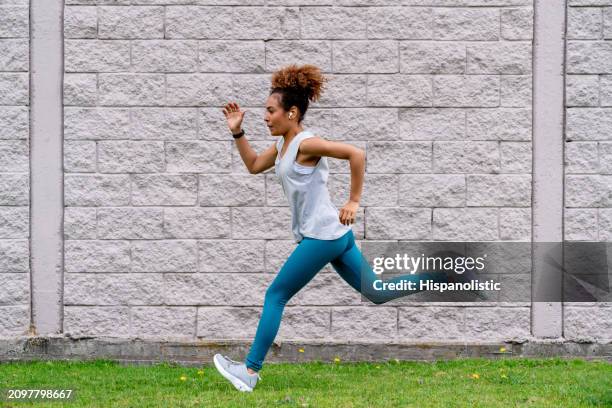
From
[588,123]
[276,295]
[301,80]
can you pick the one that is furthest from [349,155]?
[588,123]

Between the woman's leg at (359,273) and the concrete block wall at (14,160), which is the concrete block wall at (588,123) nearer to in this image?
the woman's leg at (359,273)

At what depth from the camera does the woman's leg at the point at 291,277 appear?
546cm

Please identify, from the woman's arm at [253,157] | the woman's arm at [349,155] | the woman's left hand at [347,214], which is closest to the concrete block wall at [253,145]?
the woman's arm at [253,157]

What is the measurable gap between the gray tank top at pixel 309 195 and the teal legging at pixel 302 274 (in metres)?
0.06

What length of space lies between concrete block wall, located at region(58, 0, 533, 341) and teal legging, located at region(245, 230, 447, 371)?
131 cm

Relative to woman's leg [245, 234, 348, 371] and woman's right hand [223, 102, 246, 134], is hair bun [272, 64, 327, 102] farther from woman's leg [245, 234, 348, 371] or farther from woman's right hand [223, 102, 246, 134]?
woman's leg [245, 234, 348, 371]

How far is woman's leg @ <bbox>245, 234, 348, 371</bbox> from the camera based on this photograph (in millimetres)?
5465

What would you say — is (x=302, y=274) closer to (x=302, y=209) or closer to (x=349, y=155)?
(x=302, y=209)

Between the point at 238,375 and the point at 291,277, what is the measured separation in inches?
27.5

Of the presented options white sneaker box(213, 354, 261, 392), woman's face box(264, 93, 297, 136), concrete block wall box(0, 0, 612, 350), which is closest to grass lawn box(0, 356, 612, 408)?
white sneaker box(213, 354, 261, 392)

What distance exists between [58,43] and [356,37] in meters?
2.33

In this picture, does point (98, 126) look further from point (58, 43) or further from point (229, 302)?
point (229, 302)

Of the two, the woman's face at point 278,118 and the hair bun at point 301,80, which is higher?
the hair bun at point 301,80

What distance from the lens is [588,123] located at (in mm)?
6965
